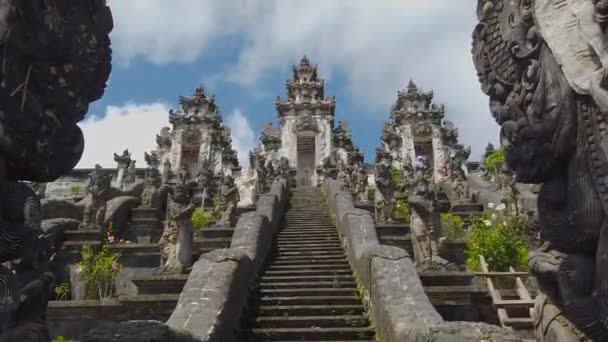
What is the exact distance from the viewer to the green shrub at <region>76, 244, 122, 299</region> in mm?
8383

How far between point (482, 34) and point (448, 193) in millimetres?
14327

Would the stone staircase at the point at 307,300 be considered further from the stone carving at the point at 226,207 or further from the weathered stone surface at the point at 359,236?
the stone carving at the point at 226,207

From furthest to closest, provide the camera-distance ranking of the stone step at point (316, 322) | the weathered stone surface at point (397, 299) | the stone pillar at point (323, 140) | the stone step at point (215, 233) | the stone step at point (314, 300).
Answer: the stone pillar at point (323, 140) < the stone step at point (215, 233) < the stone step at point (314, 300) < the stone step at point (316, 322) < the weathered stone surface at point (397, 299)

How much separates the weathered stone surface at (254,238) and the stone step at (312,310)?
3.79 feet

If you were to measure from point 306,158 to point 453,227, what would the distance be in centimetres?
2031

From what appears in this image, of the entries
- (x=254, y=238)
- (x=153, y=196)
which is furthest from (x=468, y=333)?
(x=153, y=196)

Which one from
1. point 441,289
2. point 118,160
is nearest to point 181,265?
point 441,289

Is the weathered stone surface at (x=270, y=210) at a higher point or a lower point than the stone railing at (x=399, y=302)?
higher

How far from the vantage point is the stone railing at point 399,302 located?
3637 millimetres

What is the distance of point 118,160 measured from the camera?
85.4ft

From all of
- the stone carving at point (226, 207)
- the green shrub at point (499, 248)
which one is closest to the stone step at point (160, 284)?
the stone carving at point (226, 207)

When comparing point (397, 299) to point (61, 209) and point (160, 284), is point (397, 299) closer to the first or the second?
point (160, 284)

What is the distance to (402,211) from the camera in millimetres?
14641

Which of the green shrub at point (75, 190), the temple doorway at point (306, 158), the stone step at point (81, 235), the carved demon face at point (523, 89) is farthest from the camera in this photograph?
the temple doorway at point (306, 158)
